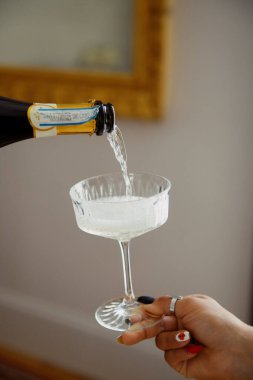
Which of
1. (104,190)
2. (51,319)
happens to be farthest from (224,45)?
(51,319)

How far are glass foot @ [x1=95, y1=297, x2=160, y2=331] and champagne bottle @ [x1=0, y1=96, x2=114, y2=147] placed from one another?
33cm

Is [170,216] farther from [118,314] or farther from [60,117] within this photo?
[60,117]

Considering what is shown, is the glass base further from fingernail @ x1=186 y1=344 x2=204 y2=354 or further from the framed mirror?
the framed mirror

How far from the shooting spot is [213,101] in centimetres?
119

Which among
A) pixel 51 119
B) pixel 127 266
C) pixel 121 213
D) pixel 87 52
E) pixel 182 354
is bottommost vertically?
pixel 182 354

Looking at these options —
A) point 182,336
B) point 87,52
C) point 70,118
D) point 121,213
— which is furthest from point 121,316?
point 87,52

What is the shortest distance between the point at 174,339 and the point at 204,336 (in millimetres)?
55

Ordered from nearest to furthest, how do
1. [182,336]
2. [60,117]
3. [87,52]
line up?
[60,117]
[182,336]
[87,52]

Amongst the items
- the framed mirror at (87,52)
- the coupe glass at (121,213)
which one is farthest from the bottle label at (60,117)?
the framed mirror at (87,52)

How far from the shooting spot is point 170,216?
52.7 inches

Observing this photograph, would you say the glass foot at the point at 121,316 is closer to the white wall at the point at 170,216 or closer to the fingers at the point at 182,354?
the fingers at the point at 182,354

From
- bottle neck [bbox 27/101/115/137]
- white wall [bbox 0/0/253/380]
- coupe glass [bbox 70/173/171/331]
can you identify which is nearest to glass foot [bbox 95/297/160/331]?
coupe glass [bbox 70/173/171/331]

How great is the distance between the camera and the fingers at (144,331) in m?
0.80

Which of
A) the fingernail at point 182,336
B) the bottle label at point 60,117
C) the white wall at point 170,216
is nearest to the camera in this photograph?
the bottle label at point 60,117
